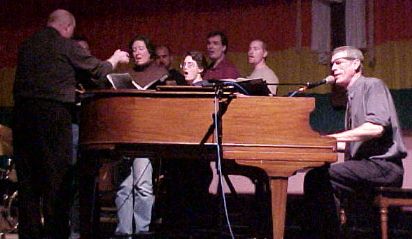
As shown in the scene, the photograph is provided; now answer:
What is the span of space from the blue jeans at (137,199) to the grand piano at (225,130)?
34.3 inches

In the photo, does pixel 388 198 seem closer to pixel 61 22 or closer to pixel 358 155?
pixel 358 155

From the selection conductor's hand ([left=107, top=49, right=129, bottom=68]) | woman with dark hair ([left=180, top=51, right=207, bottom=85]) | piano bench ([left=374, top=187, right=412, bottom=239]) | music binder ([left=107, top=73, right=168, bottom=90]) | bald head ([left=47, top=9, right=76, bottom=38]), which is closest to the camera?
music binder ([left=107, top=73, right=168, bottom=90])

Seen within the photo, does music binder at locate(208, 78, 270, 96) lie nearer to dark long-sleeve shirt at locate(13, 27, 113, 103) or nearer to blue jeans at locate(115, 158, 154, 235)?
dark long-sleeve shirt at locate(13, 27, 113, 103)

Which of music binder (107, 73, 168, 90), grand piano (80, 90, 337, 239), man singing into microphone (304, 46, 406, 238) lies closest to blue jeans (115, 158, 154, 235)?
music binder (107, 73, 168, 90)

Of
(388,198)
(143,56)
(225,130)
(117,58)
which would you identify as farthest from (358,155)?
(143,56)

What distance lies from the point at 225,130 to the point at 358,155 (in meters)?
0.88

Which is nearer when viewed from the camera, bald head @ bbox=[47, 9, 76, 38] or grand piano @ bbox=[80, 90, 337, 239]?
grand piano @ bbox=[80, 90, 337, 239]

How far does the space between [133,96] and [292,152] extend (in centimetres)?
78

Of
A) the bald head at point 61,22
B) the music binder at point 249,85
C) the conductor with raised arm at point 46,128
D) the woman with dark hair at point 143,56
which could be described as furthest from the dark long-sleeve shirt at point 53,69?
the music binder at point 249,85

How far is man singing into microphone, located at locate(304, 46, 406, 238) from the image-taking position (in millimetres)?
3244

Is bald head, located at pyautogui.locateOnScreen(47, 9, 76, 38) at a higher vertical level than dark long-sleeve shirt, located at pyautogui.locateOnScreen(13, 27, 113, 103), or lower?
higher

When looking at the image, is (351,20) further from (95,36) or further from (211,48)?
(95,36)

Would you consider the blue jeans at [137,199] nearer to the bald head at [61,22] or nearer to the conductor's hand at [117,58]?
the conductor's hand at [117,58]

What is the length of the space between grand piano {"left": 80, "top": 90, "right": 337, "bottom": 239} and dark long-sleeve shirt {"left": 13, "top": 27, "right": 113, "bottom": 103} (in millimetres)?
638
